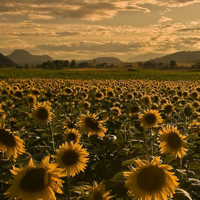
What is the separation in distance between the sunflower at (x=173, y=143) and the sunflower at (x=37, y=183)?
205cm

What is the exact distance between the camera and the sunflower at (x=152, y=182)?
2459mm

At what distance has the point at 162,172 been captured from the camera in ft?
8.07

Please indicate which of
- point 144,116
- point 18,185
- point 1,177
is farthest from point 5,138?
point 144,116

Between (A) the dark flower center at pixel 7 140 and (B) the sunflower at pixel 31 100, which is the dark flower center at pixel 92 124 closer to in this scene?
(A) the dark flower center at pixel 7 140

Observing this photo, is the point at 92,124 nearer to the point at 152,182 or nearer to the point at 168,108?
the point at 152,182

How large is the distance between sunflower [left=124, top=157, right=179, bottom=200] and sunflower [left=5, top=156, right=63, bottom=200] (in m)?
0.61

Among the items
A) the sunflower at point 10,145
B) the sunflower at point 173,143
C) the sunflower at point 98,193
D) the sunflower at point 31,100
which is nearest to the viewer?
the sunflower at point 98,193

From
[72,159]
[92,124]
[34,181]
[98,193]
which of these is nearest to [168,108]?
[92,124]

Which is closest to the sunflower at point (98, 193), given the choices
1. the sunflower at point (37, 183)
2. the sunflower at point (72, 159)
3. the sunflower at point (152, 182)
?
the sunflower at point (152, 182)

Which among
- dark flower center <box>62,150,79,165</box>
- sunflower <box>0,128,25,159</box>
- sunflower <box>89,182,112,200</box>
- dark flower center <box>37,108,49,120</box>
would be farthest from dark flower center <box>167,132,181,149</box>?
dark flower center <box>37,108,49,120</box>

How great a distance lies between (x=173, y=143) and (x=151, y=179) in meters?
1.65

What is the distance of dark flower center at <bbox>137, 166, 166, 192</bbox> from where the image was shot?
96.9 inches

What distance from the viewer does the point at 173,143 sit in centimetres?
403

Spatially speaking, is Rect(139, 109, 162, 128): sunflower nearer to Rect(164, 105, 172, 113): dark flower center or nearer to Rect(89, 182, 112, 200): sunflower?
Rect(164, 105, 172, 113): dark flower center
